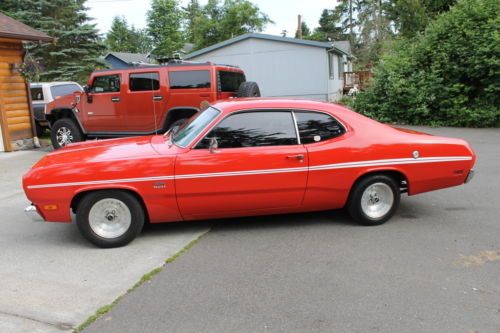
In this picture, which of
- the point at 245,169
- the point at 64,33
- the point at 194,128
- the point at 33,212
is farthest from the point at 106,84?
the point at 64,33

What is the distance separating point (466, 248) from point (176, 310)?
2.98m

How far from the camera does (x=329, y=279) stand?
3863mm

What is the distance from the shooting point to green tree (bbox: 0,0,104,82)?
88.3 feet

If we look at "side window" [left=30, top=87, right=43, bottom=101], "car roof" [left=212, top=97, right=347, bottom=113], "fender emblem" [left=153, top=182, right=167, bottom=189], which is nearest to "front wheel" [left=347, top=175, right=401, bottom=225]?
"car roof" [left=212, top=97, right=347, bottom=113]

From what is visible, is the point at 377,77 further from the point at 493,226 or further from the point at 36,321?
the point at 36,321

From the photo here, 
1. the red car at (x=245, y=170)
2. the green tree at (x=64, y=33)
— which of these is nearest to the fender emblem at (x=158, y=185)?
the red car at (x=245, y=170)

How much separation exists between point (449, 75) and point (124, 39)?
6741 centimetres

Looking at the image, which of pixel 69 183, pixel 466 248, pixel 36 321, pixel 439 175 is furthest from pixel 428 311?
pixel 69 183

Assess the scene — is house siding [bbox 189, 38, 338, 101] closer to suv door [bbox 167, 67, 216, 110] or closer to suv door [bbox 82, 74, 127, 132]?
suv door [bbox 167, 67, 216, 110]

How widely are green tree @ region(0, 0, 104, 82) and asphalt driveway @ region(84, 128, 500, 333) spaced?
82.2 ft

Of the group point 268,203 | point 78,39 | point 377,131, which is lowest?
point 268,203

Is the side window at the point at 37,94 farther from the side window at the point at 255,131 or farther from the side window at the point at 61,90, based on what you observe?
the side window at the point at 255,131

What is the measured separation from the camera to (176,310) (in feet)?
11.2

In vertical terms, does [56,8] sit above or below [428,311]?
above
